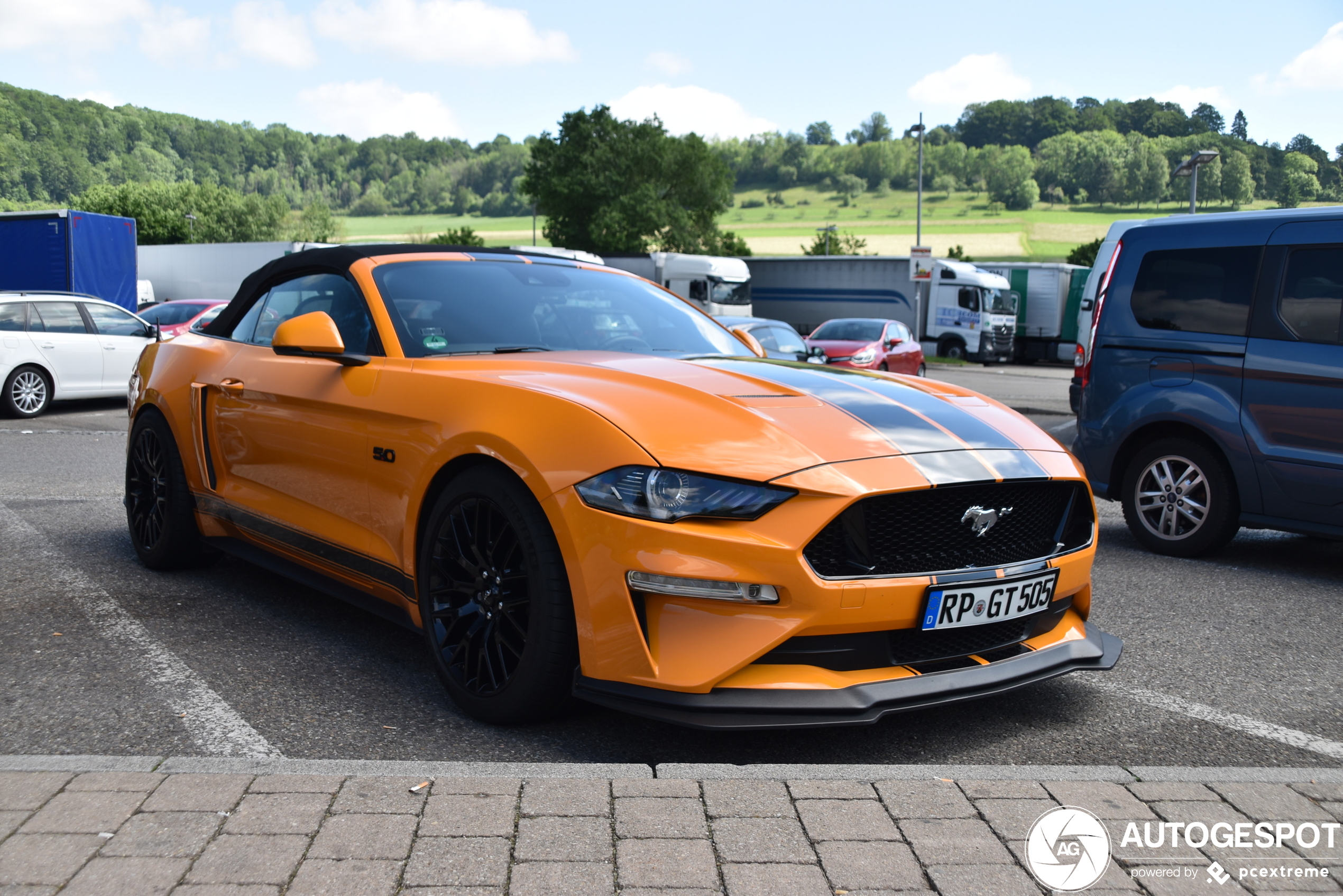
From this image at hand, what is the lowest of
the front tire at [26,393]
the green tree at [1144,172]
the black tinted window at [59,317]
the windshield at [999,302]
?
the front tire at [26,393]

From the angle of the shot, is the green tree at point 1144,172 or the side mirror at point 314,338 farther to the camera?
the green tree at point 1144,172

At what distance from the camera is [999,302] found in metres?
34.2

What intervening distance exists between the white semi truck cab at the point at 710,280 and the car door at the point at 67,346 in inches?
759

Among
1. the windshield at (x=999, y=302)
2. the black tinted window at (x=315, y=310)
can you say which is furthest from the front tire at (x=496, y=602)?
the windshield at (x=999, y=302)

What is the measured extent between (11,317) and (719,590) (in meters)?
13.6

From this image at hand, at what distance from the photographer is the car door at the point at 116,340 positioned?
1428cm

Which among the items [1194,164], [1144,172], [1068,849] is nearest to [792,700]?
[1068,849]

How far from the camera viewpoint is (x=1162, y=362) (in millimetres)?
6191

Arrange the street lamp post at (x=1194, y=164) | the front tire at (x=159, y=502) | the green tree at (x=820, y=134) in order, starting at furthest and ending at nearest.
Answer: the green tree at (x=820, y=134), the street lamp post at (x=1194, y=164), the front tire at (x=159, y=502)

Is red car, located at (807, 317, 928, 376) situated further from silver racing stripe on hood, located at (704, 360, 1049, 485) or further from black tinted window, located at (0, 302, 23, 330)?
silver racing stripe on hood, located at (704, 360, 1049, 485)

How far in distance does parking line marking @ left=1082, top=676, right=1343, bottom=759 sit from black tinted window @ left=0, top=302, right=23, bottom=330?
13636 mm

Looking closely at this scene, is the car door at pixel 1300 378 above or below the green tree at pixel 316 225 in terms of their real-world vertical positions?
below

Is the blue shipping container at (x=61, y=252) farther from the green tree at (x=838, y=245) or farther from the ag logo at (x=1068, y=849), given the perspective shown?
the green tree at (x=838, y=245)

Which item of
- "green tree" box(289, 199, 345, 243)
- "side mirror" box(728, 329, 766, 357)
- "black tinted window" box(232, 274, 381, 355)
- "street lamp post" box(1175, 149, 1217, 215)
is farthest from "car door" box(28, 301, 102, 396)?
"green tree" box(289, 199, 345, 243)
